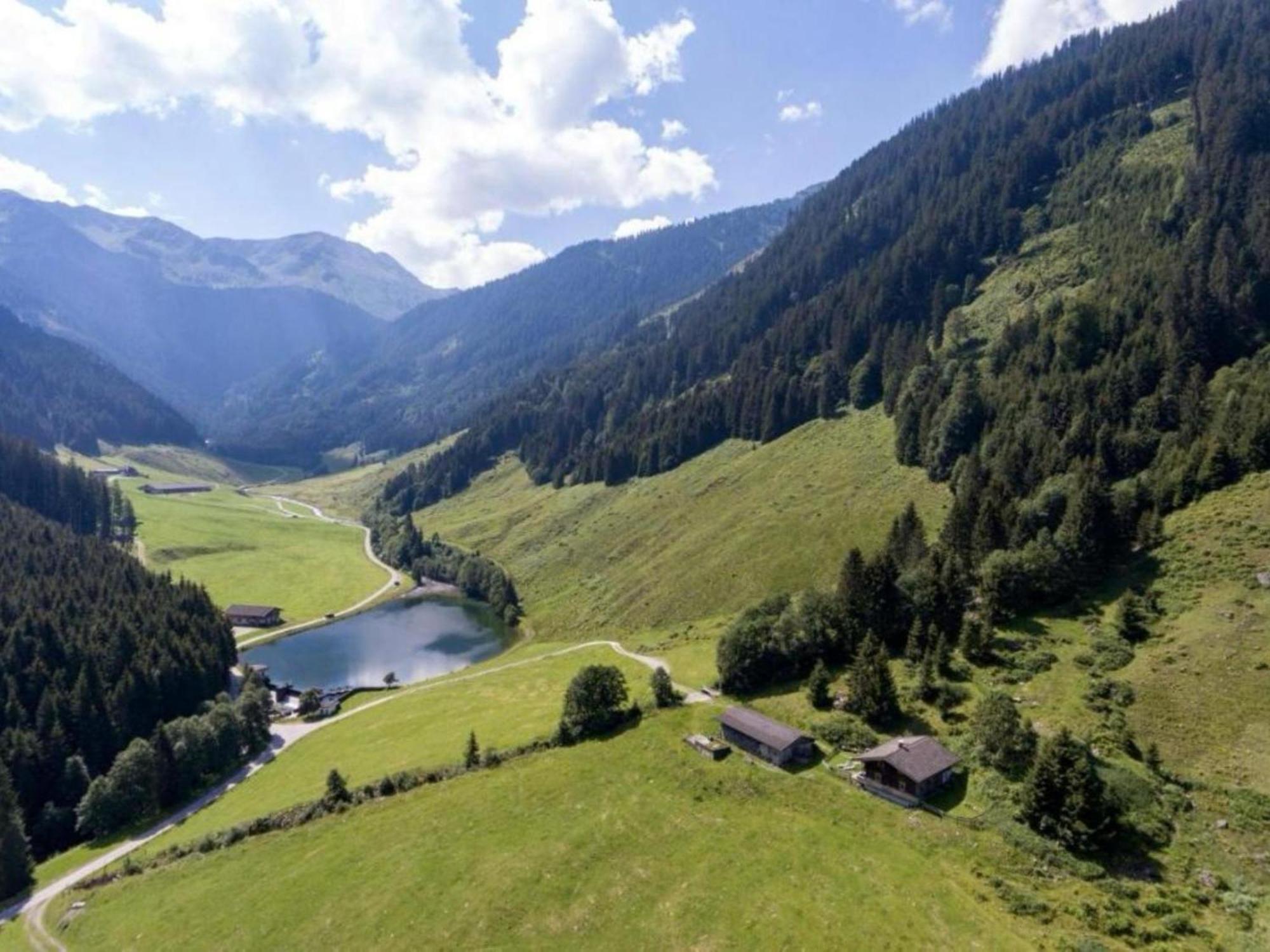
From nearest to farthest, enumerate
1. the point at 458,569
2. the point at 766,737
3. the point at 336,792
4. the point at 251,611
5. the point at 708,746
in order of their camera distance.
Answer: the point at 766,737
the point at 708,746
the point at 336,792
the point at 251,611
the point at 458,569

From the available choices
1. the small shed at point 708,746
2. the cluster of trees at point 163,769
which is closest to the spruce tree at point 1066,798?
the small shed at point 708,746

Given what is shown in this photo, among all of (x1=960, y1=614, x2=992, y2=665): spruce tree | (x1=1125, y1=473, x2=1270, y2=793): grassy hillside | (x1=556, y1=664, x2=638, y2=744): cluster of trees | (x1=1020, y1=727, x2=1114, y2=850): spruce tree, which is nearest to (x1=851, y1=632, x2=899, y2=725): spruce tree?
(x1=960, y1=614, x2=992, y2=665): spruce tree

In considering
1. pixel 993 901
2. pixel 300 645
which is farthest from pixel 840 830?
pixel 300 645

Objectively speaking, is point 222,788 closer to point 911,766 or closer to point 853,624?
point 853,624

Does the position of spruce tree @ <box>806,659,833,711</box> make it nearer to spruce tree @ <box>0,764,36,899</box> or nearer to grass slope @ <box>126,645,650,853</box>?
grass slope @ <box>126,645,650,853</box>

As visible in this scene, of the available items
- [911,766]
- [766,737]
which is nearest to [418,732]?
[766,737]

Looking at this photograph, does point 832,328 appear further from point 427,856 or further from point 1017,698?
point 427,856

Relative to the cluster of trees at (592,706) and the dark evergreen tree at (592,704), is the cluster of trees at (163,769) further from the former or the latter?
the dark evergreen tree at (592,704)

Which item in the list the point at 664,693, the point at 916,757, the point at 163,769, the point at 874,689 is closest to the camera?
the point at 916,757
